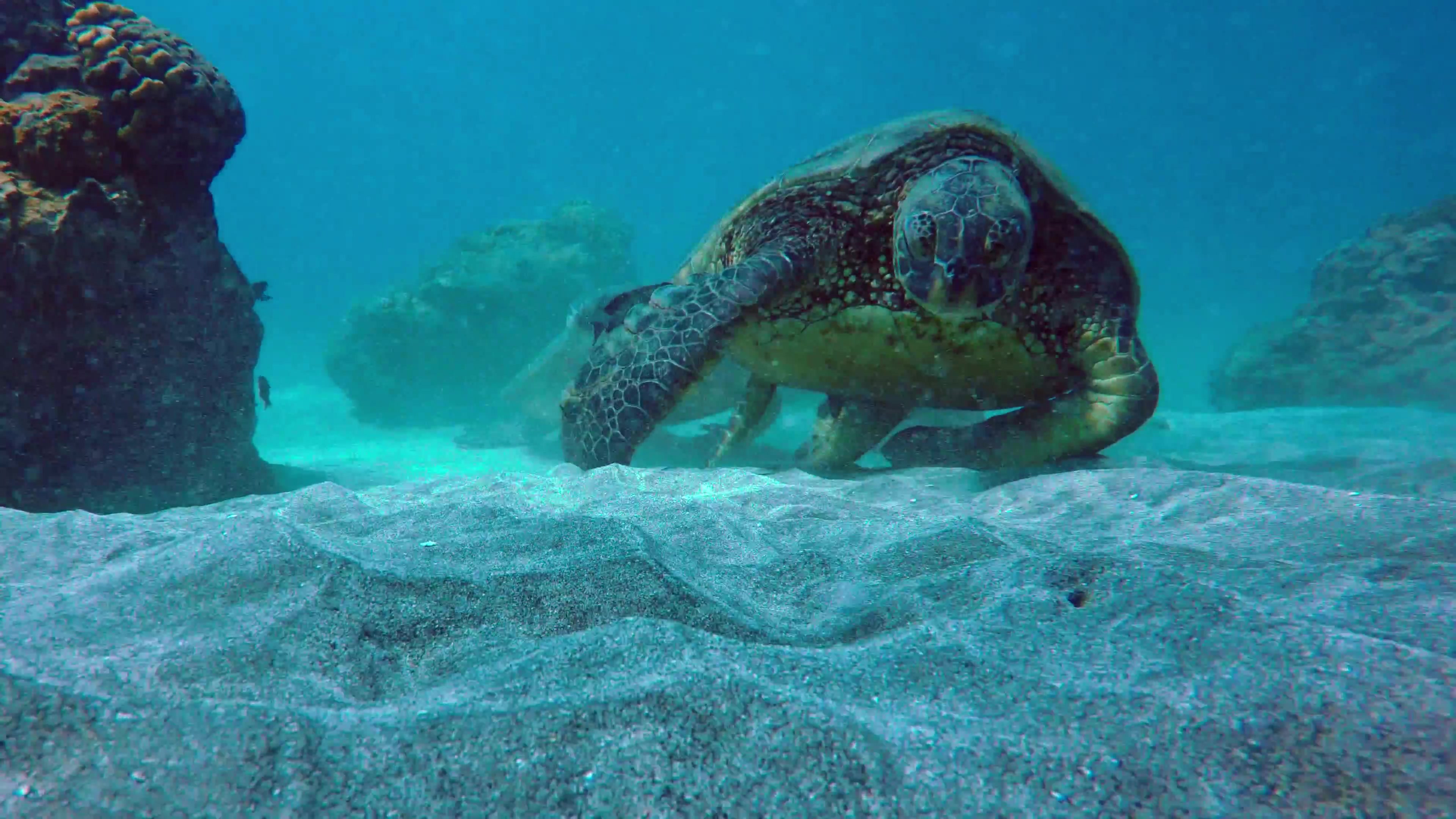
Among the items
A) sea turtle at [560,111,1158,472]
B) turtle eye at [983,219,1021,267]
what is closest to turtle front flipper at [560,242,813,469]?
sea turtle at [560,111,1158,472]

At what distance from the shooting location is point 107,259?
3.08 metres

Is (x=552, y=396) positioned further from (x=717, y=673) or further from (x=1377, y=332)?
(x=1377, y=332)

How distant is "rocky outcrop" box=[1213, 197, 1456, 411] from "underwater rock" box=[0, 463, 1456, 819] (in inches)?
530

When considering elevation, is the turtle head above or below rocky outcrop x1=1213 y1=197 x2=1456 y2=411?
below

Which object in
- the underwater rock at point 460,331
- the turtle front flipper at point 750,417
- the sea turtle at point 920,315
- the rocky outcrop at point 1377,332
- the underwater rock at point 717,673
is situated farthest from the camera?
the underwater rock at point 460,331

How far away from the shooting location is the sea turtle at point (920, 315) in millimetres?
3229

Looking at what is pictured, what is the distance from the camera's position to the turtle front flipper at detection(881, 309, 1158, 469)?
3.24 meters

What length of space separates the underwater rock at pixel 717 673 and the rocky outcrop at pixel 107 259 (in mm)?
1720

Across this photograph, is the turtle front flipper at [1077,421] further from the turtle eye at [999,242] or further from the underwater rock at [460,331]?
the underwater rock at [460,331]

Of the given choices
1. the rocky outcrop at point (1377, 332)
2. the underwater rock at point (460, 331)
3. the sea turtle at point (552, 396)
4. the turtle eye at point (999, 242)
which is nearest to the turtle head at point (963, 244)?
the turtle eye at point (999, 242)

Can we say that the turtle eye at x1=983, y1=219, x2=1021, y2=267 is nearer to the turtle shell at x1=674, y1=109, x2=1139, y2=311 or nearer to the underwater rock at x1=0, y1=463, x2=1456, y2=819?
the turtle shell at x1=674, y1=109, x2=1139, y2=311

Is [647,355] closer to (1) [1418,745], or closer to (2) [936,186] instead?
(2) [936,186]

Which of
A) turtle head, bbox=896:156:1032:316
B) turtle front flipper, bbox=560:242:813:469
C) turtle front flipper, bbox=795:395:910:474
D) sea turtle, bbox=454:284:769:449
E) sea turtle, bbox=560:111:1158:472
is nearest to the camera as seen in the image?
turtle head, bbox=896:156:1032:316

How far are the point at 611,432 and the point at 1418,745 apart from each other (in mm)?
3199
